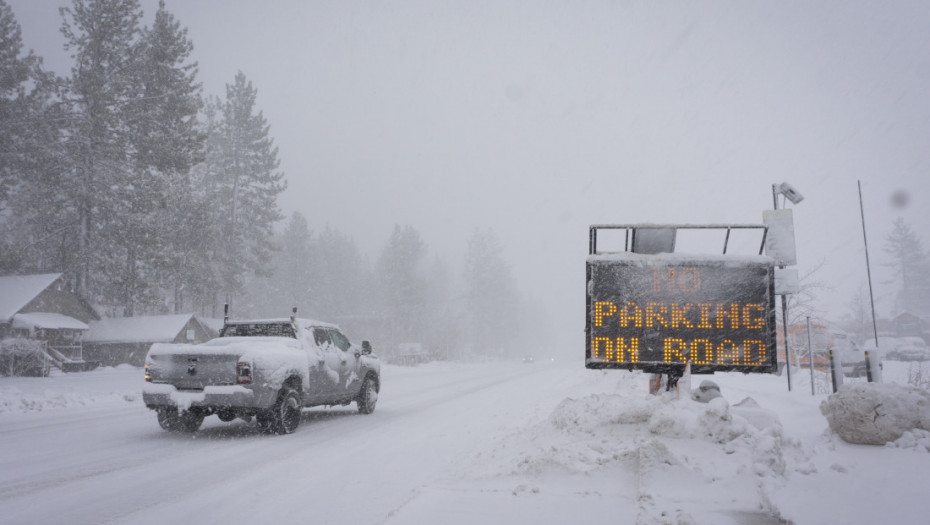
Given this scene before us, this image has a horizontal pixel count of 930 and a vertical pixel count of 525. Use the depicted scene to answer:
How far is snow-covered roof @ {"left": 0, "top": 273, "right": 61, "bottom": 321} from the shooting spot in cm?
3375

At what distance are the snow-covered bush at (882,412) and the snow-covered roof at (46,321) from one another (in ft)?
133

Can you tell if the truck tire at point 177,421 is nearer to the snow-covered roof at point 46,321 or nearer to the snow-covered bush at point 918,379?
the snow-covered bush at point 918,379

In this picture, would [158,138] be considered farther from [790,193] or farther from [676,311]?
[676,311]

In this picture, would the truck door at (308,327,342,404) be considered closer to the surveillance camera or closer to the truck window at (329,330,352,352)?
the truck window at (329,330,352,352)

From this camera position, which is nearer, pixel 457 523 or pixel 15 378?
pixel 457 523

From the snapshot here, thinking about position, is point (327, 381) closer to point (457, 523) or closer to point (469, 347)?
point (457, 523)

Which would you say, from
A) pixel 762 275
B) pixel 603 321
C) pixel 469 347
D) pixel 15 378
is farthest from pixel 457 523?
pixel 469 347

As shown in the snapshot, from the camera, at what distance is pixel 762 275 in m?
7.09

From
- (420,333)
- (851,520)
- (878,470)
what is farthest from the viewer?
(420,333)

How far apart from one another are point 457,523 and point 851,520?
2.91 meters

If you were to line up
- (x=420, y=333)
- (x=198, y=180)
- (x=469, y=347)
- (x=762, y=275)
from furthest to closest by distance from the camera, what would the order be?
(x=469, y=347) → (x=420, y=333) → (x=198, y=180) → (x=762, y=275)

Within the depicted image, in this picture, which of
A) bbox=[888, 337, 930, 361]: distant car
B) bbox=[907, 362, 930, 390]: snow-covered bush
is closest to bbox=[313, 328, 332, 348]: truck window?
bbox=[907, 362, 930, 390]: snow-covered bush

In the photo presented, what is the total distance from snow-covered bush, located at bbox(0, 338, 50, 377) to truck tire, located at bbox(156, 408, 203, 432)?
995 inches

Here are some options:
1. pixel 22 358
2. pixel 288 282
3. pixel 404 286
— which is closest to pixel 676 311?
pixel 22 358
